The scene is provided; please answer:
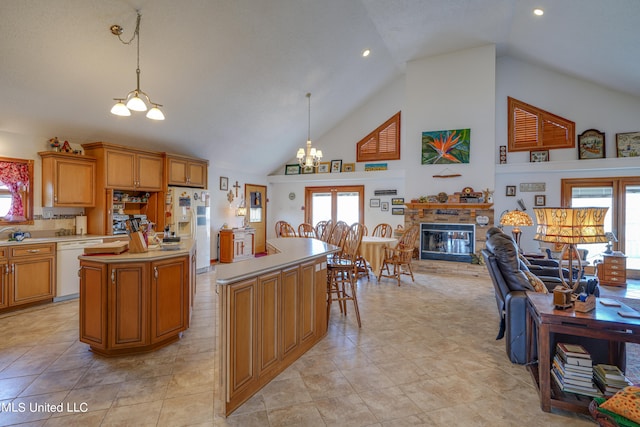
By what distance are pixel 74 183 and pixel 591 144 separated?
29.8ft

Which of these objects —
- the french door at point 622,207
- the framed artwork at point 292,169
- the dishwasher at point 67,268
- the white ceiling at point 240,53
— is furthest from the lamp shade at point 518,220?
the dishwasher at point 67,268

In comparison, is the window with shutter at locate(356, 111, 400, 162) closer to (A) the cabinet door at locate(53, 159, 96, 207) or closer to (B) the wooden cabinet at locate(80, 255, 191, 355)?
(A) the cabinet door at locate(53, 159, 96, 207)

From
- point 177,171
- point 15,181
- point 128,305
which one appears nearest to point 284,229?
point 177,171

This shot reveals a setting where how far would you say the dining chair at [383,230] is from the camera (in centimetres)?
743

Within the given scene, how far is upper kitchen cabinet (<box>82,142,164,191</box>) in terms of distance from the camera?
4.80m

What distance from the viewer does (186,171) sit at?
598 centimetres

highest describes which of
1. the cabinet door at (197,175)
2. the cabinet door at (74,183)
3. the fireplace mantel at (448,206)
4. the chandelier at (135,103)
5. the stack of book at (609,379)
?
the chandelier at (135,103)

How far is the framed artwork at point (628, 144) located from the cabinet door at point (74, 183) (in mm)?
9219

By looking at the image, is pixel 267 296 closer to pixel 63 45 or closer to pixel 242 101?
pixel 63 45

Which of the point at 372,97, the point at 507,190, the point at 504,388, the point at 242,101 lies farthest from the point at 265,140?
the point at 504,388

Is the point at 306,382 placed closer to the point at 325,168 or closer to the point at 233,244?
the point at 233,244

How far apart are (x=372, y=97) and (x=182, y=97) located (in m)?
4.88

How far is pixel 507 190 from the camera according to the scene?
21.8 ft

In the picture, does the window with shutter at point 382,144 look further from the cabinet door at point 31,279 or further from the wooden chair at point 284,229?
the cabinet door at point 31,279
